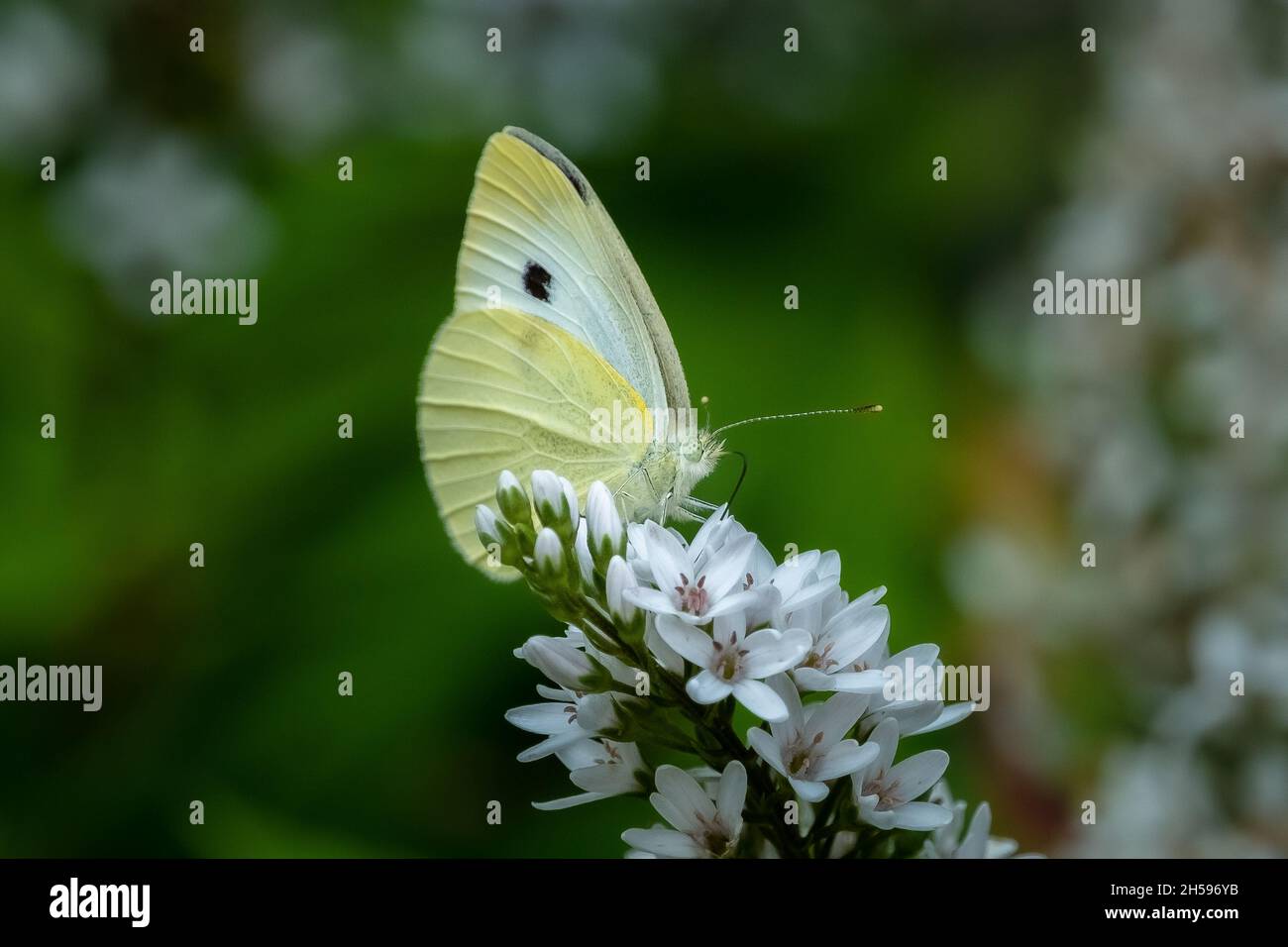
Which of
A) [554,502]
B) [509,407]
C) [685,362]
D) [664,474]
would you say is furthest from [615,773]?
[685,362]

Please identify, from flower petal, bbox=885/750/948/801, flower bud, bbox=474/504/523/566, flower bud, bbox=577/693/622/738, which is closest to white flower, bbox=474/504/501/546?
flower bud, bbox=474/504/523/566

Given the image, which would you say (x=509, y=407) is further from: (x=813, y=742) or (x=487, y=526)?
(x=813, y=742)

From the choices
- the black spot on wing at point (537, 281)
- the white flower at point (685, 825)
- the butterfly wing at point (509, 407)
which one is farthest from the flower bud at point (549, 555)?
the black spot on wing at point (537, 281)

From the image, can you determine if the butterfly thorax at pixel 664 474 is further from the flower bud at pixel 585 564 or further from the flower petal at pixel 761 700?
the flower petal at pixel 761 700

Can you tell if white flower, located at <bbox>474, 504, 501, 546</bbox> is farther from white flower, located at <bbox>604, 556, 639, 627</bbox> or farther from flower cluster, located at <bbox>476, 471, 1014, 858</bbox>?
white flower, located at <bbox>604, 556, 639, 627</bbox>

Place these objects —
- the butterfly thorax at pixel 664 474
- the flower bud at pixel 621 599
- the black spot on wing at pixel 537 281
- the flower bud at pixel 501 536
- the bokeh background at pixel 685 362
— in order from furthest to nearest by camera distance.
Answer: the bokeh background at pixel 685 362 → the black spot on wing at pixel 537 281 → the butterfly thorax at pixel 664 474 → the flower bud at pixel 501 536 → the flower bud at pixel 621 599
